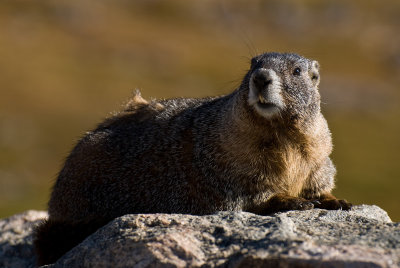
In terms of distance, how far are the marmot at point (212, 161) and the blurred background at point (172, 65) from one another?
4002 centimetres

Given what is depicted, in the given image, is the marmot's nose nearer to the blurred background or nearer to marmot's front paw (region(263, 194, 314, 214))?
marmot's front paw (region(263, 194, 314, 214))

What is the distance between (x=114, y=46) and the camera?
11262 centimetres

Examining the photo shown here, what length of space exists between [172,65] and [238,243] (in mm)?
104653

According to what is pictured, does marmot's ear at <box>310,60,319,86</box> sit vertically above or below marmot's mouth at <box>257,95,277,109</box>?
above

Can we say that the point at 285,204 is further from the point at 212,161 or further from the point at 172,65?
the point at 172,65

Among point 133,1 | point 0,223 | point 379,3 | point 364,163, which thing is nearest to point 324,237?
point 0,223

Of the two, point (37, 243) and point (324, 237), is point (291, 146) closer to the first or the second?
point (324, 237)

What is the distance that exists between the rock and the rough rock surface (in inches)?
127

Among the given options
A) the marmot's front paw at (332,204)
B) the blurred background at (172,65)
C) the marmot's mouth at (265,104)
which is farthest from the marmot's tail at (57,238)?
the blurred background at (172,65)

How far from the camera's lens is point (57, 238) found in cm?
1016

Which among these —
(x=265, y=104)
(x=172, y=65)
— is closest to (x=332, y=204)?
(x=265, y=104)

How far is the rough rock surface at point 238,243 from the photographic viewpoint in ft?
22.6

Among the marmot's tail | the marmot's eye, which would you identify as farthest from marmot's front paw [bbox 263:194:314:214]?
the marmot's tail

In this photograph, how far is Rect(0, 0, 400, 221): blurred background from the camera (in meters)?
69.6
